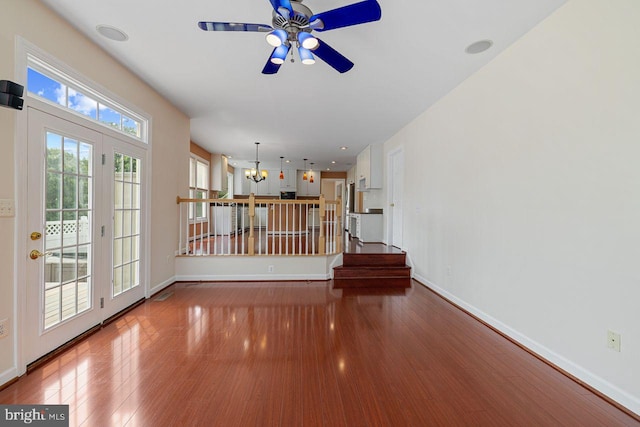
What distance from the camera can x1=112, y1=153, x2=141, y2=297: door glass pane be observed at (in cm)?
310

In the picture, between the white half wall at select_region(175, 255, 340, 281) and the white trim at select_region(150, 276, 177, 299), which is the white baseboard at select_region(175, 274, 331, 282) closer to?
the white half wall at select_region(175, 255, 340, 281)

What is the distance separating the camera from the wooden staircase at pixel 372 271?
4.59m

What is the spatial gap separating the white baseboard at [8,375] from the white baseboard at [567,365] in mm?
4061

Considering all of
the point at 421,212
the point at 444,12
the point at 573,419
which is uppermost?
the point at 444,12

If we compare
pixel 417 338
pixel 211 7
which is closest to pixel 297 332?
pixel 417 338

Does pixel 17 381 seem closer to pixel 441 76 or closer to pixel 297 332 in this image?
pixel 297 332

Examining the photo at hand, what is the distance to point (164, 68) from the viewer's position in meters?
3.20

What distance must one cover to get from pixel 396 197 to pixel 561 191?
12.6ft

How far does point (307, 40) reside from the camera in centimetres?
196

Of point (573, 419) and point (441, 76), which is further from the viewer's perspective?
point (441, 76)

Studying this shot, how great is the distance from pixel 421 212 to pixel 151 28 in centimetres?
422

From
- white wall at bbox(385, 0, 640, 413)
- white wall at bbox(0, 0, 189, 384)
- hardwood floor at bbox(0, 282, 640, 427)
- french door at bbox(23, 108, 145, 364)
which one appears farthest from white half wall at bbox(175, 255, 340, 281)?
white wall at bbox(385, 0, 640, 413)

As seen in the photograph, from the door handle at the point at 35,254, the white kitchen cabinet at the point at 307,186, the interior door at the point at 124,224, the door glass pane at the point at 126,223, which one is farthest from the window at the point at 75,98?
the white kitchen cabinet at the point at 307,186

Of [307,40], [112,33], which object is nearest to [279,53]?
[307,40]
